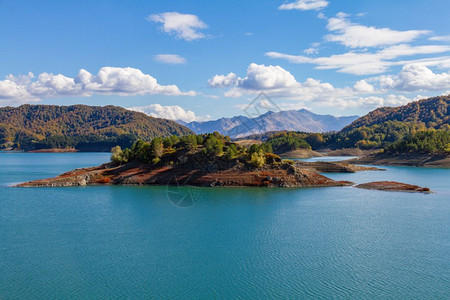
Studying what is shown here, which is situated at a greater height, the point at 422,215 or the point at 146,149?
the point at 146,149

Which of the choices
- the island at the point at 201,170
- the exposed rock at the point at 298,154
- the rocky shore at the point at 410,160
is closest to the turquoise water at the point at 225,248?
the island at the point at 201,170

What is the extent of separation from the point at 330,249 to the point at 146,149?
5976 centimetres

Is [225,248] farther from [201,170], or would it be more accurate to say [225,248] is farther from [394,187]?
[394,187]

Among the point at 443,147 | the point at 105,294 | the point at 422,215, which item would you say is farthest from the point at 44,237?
the point at 443,147

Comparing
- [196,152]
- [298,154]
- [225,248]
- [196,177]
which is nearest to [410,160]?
[298,154]

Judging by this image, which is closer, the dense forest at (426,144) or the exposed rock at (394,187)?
the exposed rock at (394,187)

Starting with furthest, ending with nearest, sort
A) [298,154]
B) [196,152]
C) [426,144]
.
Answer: [298,154] < [426,144] < [196,152]

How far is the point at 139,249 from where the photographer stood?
3550 cm

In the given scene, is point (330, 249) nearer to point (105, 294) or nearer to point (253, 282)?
point (253, 282)

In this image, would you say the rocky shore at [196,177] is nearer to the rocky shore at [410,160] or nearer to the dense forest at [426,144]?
the rocky shore at [410,160]

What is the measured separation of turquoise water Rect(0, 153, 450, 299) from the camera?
27234 millimetres

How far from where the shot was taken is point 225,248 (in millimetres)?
36438

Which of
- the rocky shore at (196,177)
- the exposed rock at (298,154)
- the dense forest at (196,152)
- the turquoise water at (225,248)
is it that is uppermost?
the dense forest at (196,152)

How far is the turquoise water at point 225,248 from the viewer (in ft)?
89.4
